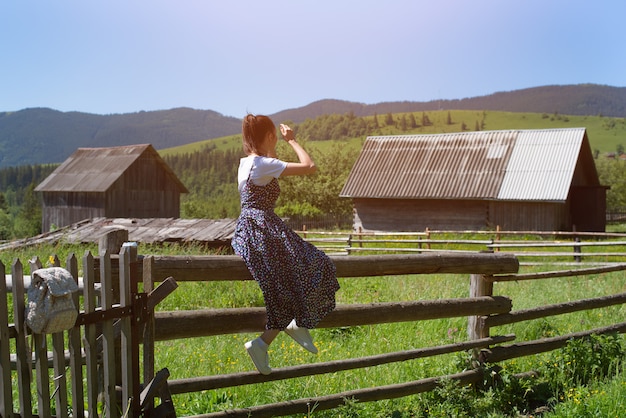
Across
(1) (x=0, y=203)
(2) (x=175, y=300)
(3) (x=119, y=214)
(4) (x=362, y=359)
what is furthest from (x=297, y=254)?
(1) (x=0, y=203)

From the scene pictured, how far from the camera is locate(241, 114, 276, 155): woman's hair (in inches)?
166

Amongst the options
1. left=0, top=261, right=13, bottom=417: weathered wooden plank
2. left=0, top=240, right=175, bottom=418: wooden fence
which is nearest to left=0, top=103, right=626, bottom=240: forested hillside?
left=0, top=240, right=175, bottom=418: wooden fence

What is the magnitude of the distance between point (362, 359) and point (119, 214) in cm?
3604

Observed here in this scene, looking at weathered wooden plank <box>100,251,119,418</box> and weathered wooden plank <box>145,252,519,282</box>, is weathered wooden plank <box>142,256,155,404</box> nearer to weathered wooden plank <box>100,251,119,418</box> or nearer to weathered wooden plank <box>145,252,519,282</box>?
weathered wooden plank <box>145,252,519,282</box>

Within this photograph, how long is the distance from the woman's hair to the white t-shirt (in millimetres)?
72

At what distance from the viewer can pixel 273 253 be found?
13.7 feet

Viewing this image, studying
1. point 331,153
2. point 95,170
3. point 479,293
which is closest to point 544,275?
point 479,293

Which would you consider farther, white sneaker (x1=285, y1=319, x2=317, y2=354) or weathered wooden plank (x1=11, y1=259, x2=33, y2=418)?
white sneaker (x1=285, y1=319, x2=317, y2=354)

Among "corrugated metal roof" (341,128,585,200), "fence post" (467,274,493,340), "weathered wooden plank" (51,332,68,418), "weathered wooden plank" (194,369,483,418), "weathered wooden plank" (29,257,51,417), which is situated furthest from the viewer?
"corrugated metal roof" (341,128,585,200)

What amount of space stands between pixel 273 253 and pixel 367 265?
943 mm

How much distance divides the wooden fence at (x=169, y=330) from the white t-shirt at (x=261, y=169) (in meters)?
0.54

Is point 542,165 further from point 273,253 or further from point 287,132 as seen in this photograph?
point 273,253

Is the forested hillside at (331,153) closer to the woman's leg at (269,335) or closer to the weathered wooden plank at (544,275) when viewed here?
the weathered wooden plank at (544,275)

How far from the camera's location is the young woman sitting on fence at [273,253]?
13.7 feet
